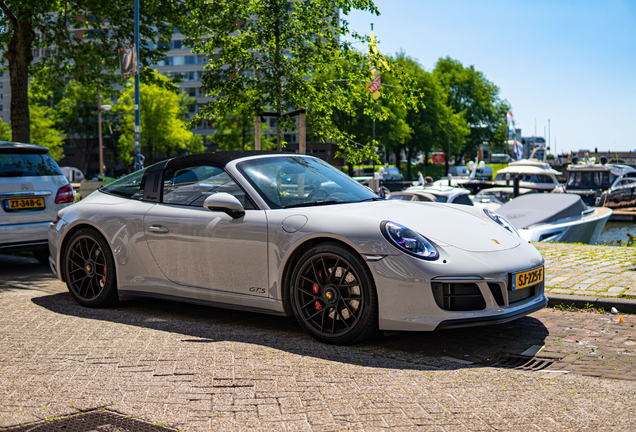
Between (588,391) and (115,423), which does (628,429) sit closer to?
(588,391)

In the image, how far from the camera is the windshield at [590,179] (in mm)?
29750

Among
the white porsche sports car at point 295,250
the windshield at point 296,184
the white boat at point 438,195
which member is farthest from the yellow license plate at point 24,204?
the white boat at point 438,195

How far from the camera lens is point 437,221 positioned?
4500mm

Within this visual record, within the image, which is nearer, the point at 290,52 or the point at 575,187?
the point at 290,52

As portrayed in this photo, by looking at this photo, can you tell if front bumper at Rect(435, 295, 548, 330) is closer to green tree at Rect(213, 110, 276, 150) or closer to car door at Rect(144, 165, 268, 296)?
car door at Rect(144, 165, 268, 296)

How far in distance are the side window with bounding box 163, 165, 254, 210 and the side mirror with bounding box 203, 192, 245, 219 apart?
0.34ft

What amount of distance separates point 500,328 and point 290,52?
8497 mm

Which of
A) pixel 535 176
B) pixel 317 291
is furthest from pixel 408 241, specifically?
pixel 535 176

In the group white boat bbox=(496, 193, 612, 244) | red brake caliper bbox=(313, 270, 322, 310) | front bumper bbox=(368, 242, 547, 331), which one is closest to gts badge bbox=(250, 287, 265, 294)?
red brake caliper bbox=(313, 270, 322, 310)

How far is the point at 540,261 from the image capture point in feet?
15.0

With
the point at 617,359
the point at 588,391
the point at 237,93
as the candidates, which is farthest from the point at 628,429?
the point at 237,93

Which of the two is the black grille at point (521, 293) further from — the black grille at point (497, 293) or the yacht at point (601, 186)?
the yacht at point (601, 186)

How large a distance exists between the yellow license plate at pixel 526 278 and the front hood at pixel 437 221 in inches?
9.2

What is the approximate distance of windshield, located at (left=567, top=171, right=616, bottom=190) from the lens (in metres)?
29.8
